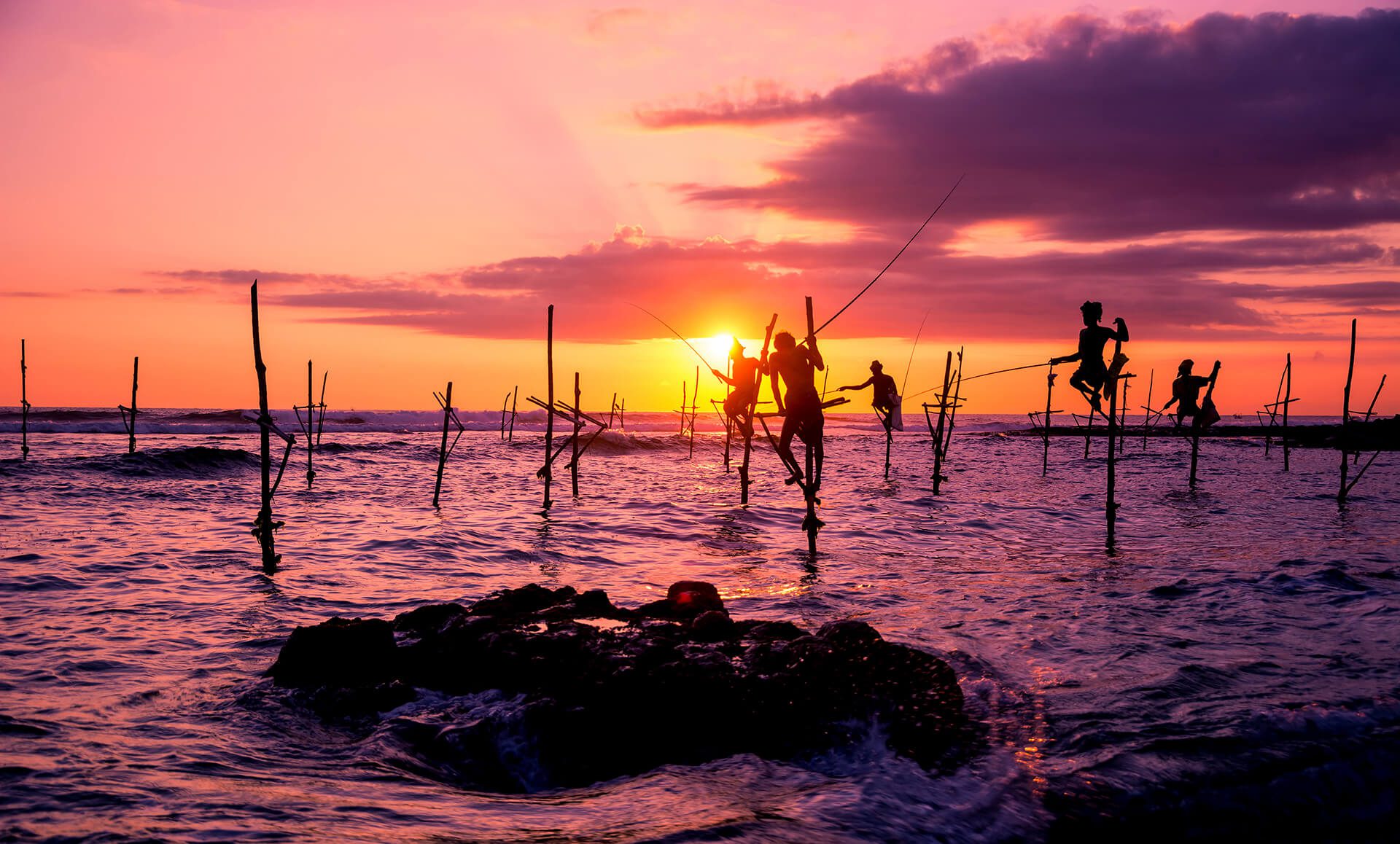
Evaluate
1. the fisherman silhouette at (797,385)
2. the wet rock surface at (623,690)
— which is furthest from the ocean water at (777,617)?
the fisherman silhouette at (797,385)

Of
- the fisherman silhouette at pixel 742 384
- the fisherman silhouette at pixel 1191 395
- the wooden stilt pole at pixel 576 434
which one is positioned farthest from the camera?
the fisherman silhouette at pixel 1191 395

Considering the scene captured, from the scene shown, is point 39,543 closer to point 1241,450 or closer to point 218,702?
point 218,702

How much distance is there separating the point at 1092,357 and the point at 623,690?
1191 cm

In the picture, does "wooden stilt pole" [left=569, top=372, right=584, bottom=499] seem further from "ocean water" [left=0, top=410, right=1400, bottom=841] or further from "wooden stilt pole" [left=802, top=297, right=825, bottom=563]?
"wooden stilt pole" [left=802, top=297, right=825, bottom=563]

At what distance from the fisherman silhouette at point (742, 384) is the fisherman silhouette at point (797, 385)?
2.14ft

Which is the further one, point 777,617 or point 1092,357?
point 1092,357

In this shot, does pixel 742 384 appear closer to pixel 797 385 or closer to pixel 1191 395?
pixel 797 385

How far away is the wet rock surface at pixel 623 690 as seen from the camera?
21.8ft

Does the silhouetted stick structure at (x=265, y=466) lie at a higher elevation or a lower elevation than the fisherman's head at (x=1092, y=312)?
lower

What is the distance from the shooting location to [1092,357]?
619 inches

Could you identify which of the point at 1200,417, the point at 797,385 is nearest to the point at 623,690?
the point at 797,385

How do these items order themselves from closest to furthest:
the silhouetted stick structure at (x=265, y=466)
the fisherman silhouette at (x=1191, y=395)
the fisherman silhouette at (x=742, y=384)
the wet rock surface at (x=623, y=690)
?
the wet rock surface at (x=623, y=690)
the silhouetted stick structure at (x=265, y=466)
the fisherman silhouette at (x=742, y=384)
the fisherman silhouette at (x=1191, y=395)

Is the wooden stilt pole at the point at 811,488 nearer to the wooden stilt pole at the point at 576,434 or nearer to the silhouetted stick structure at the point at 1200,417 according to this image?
the wooden stilt pole at the point at 576,434

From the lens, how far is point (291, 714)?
24.1ft
